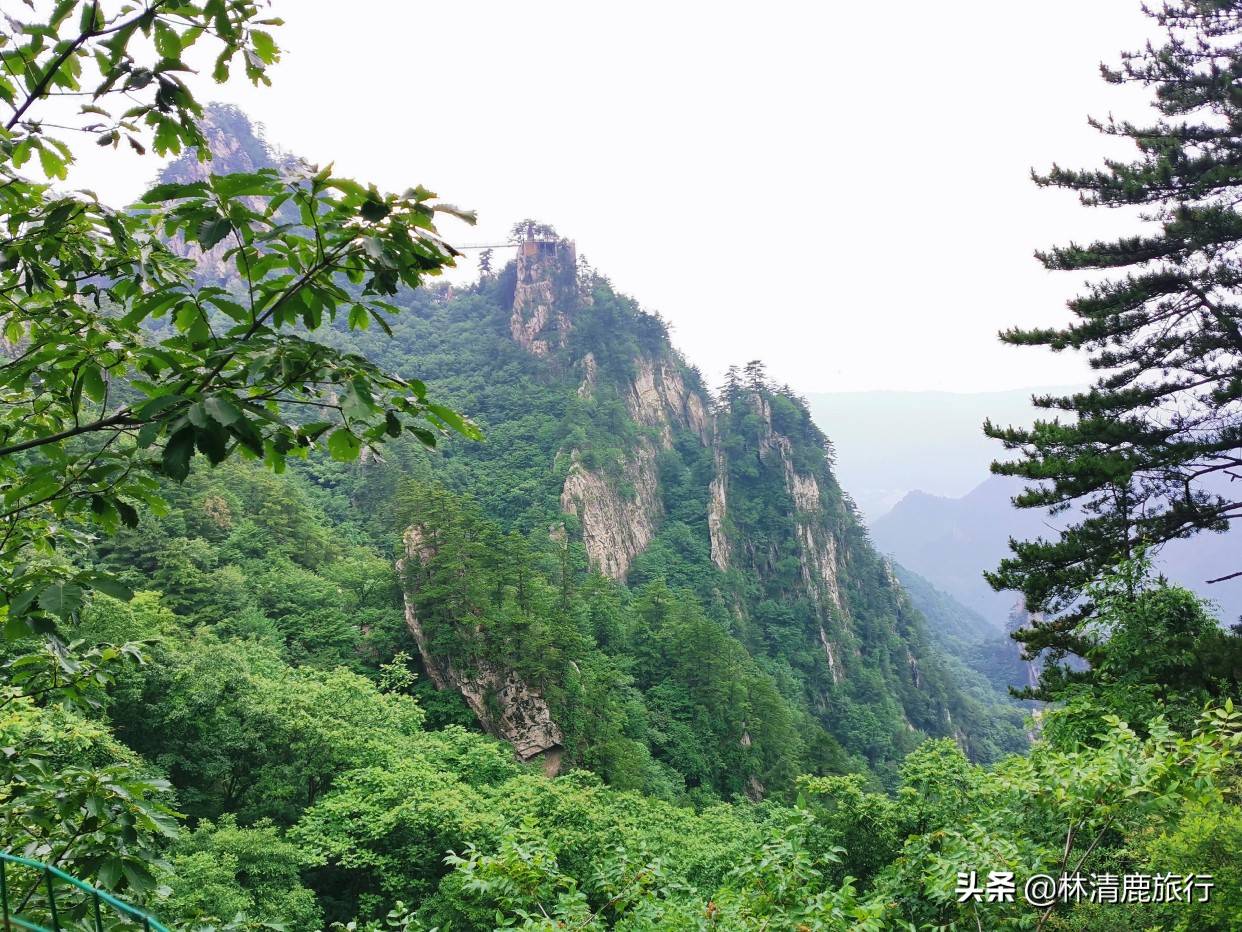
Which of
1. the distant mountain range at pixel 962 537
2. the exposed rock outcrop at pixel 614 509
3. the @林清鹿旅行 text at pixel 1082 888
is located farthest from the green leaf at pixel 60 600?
the distant mountain range at pixel 962 537

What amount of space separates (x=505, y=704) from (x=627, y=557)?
30987 millimetres

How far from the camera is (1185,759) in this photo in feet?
13.8

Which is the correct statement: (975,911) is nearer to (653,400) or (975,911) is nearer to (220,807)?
(220,807)

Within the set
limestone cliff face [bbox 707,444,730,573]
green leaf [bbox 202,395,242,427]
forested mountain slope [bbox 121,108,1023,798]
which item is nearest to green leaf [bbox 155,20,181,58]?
green leaf [bbox 202,395,242,427]

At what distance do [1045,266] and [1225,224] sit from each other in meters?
2.23

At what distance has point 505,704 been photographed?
2328cm

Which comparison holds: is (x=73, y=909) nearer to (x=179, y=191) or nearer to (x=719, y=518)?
(x=179, y=191)

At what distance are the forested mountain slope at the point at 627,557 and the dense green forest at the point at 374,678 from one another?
0.29 metres

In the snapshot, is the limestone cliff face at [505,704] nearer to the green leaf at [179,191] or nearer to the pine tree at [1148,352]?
the pine tree at [1148,352]

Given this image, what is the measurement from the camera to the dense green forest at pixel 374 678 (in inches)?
77.7

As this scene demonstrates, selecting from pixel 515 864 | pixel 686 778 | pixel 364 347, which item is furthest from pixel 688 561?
pixel 515 864

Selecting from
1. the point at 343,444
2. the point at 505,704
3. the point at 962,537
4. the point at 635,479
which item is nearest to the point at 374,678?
the point at 505,704

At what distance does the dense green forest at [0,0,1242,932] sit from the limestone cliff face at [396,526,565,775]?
123 mm

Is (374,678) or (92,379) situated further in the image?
(374,678)
